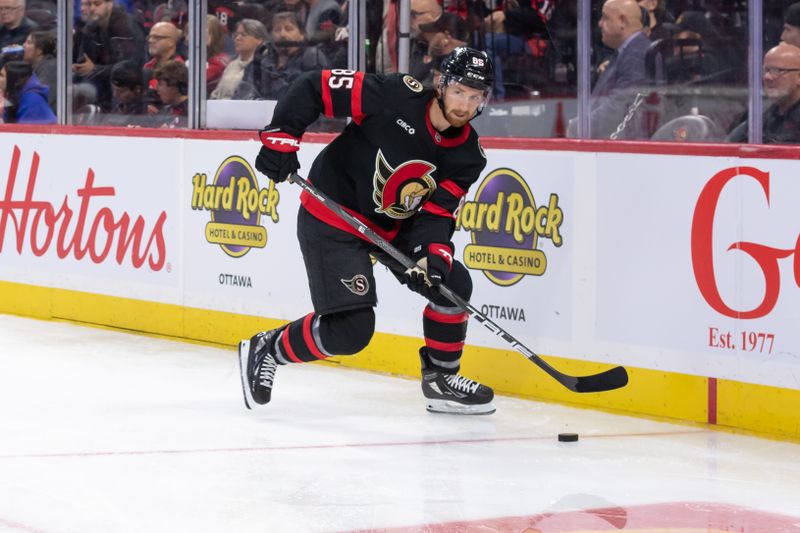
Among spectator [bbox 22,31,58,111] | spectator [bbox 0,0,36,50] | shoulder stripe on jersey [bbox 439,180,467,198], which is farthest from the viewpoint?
spectator [bbox 0,0,36,50]

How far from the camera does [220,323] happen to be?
5.67 metres

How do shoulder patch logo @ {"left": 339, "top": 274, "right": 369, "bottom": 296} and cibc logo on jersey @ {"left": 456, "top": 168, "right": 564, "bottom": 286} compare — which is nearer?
shoulder patch logo @ {"left": 339, "top": 274, "right": 369, "bottom": 296}

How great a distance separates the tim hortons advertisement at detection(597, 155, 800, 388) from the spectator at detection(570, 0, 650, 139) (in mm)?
226

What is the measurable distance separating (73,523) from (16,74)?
13.6 feet

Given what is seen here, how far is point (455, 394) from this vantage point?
14.4 ft

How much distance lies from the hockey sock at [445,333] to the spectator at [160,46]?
6.95 feet

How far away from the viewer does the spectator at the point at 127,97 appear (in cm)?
612

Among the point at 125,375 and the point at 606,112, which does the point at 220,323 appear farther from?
the point at 606,112

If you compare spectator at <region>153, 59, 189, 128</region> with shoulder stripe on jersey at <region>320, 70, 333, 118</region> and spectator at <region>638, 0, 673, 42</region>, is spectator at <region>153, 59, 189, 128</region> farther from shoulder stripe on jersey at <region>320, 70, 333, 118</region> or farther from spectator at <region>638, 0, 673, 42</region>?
spectator at <region>638, 0, 673, 42</region>

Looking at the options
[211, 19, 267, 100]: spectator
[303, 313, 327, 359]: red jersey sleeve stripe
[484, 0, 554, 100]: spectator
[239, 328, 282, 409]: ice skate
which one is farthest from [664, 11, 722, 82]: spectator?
[211, 19, 267, 100]: spectator

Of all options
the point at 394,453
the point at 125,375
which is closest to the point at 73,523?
the point at 394,453

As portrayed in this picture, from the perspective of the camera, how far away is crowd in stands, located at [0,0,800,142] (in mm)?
4305

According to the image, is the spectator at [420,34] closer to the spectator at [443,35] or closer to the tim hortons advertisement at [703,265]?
the spectator at [443,35]

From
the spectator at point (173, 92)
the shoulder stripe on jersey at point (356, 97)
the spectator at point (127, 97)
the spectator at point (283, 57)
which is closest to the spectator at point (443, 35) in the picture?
the spectator at point (283, 57)
